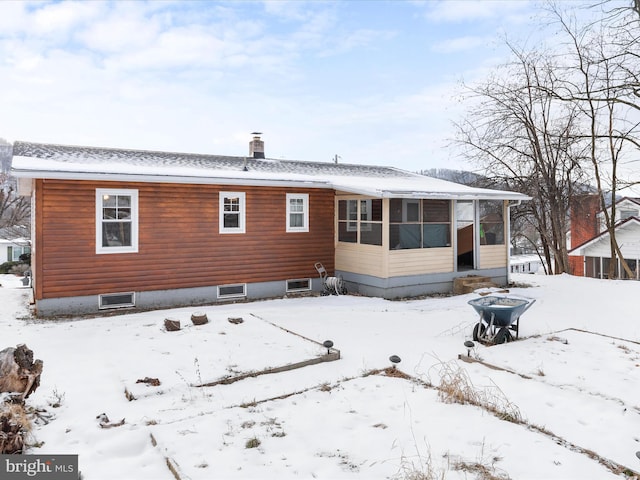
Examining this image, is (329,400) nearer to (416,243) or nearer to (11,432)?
(11,432)

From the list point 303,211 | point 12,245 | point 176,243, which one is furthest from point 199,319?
point 12,245

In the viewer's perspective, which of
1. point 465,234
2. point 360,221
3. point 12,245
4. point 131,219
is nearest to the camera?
point 131,219

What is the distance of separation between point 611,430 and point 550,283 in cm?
1204

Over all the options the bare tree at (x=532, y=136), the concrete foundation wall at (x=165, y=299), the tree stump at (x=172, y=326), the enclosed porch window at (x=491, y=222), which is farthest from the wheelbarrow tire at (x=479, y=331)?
the bare tree at (x=532, y=136)

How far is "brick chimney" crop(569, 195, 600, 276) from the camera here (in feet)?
68.1

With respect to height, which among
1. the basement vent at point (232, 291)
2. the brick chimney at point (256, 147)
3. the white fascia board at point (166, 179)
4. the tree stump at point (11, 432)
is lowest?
the tree stump at point (11, 432)

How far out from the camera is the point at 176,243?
1133cm

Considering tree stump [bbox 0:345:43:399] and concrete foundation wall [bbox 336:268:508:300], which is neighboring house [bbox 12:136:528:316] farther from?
tree stump [bbox 0:345:43:399]

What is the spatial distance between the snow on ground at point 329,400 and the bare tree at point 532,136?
475 inches

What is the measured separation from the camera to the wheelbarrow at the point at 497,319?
24.8 feet

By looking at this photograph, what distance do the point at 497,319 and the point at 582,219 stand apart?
865 inches

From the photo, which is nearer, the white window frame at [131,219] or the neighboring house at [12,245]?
the white window frame at [131,219]

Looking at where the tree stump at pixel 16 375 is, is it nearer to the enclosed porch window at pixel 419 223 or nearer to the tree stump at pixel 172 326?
the tree stump at pixel 172 326

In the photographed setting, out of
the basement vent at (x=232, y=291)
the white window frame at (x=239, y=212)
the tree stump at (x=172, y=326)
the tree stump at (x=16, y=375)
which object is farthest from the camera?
the basement vent at (x=232, y=291)
